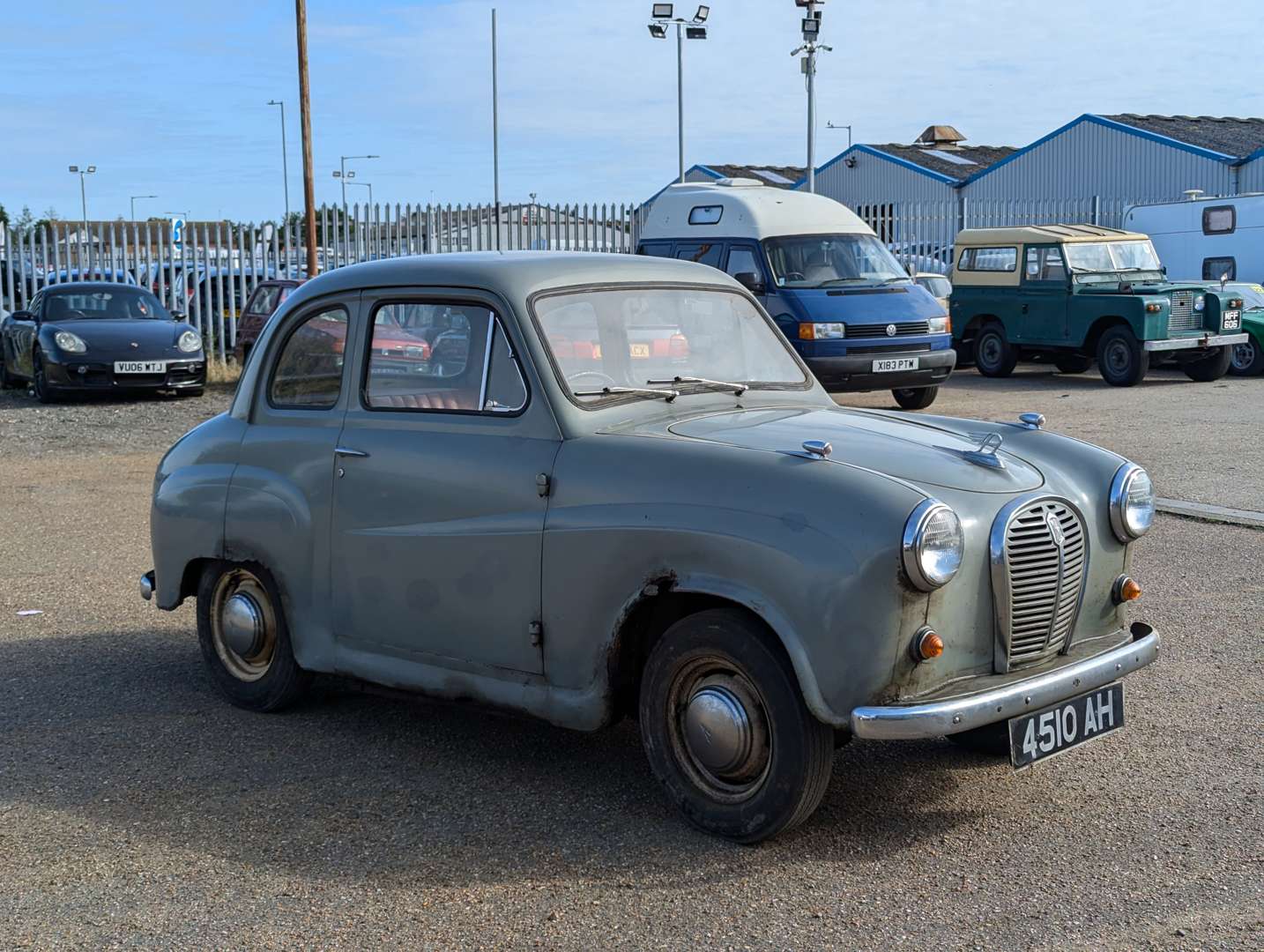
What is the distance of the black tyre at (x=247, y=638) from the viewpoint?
565 cm

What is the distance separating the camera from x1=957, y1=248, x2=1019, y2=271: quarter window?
67.9 feet

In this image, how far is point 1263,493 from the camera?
10.6m

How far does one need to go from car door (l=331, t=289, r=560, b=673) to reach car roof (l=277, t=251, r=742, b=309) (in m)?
0.06

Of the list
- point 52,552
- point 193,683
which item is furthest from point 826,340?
point 193,683

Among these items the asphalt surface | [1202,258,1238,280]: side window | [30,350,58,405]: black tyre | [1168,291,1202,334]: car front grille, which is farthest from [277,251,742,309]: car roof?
[1202,258,1238,280]: side window

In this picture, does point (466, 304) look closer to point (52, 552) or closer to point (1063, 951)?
point (1063, 951)

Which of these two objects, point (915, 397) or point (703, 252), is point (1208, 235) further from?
point (703, 252)

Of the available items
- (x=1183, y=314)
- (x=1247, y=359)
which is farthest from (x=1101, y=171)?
(x=1183, y=314)

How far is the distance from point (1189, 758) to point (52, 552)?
22.3 ft

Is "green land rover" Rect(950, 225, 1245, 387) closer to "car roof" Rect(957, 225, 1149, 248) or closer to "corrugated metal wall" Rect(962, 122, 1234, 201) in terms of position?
"car roof" Rect(957, 225, 1149, 248)

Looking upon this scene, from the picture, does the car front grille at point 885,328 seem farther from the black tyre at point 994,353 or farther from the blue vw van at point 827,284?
the black tyre at point 994,353

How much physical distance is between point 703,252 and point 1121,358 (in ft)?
20.0

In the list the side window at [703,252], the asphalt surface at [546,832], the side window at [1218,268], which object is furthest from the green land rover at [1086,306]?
the asphalt surface at [546,832]

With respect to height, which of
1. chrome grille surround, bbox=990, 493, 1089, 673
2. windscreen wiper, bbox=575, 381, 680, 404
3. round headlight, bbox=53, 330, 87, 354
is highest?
round headlight, bbox=53, 330, 87, 354
